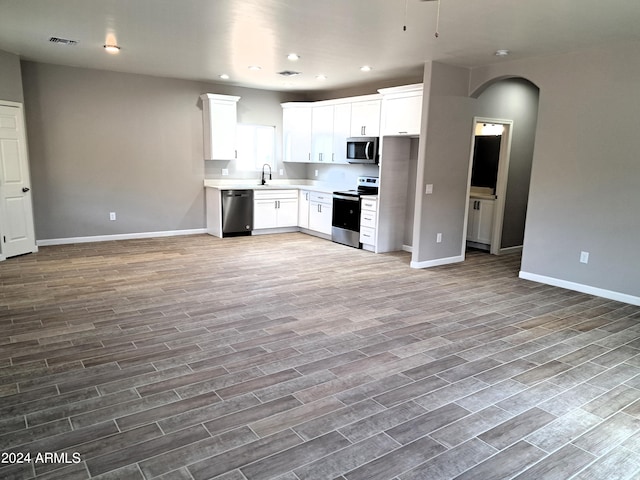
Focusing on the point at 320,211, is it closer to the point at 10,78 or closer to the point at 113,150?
the point at 113,150

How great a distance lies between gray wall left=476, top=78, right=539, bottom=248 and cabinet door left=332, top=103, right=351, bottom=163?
2.22 metres

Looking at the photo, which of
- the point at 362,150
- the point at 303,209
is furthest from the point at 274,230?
the point at 362,150

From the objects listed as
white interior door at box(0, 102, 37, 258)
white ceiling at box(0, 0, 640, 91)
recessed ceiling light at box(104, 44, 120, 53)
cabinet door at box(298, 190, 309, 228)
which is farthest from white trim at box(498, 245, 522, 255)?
white interior door at box(0, 102, 37, 258)

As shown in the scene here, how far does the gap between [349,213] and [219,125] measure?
2.84 metres

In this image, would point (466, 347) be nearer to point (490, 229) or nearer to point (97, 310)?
point (97, 310)

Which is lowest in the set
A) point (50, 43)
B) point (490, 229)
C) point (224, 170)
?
point (490, 229)

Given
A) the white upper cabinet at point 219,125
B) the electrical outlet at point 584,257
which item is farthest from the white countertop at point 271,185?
the electrical outlet at point 584,257

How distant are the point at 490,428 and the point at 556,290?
3.27 m

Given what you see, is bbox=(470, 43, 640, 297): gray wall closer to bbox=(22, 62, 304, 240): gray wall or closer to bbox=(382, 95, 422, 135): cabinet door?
bbox=(382, 95, 422, 135): cabinet door

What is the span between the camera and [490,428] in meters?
2.47

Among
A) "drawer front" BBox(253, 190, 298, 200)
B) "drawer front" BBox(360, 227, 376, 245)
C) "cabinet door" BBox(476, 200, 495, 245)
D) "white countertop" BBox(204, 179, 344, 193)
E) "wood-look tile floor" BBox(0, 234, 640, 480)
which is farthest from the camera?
"drawer front" BBox(253, 190, 298, 200)

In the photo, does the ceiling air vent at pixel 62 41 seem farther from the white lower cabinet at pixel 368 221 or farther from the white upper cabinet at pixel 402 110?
the white lower cabinet at pixel 368 221

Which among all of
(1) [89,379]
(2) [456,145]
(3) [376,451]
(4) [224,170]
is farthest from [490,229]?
(1) [89,379]

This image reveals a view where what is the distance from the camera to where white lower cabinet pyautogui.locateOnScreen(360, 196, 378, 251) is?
6.82m
